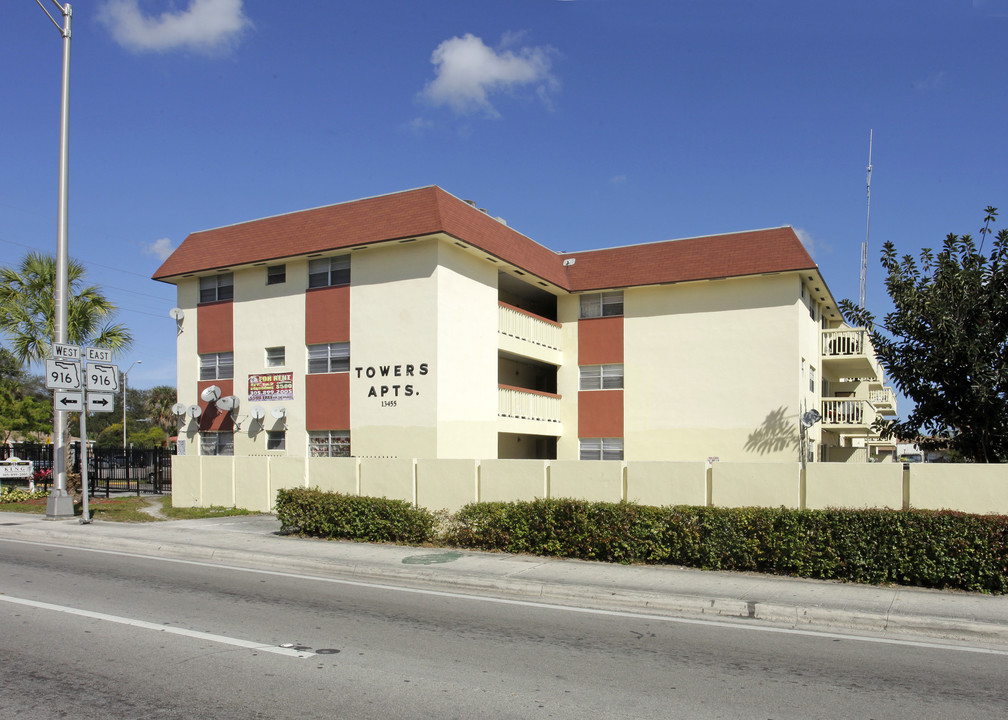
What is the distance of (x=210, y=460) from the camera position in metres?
21.8

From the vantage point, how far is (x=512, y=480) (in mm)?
15352

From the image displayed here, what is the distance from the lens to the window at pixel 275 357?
24.4 meters

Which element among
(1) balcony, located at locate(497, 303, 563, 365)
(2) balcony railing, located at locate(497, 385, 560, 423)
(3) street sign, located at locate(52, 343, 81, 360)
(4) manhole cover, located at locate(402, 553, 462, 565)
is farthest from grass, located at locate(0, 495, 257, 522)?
(1) balcony, located at locate(497, 303, 563, 365)

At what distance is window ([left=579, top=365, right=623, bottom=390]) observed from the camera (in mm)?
27125

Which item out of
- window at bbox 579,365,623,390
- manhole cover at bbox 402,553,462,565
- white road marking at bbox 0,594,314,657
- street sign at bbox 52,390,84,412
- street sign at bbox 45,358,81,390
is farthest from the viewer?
window at bbox 579,365,623,390

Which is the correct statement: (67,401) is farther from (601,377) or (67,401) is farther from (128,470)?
(601,377)

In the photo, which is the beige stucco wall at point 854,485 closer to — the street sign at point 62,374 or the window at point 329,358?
the window at point 329,358

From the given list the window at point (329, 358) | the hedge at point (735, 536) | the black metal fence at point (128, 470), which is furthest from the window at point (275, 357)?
the hedge at point (735, 536)

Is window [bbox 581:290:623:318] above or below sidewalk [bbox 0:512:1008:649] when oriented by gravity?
above

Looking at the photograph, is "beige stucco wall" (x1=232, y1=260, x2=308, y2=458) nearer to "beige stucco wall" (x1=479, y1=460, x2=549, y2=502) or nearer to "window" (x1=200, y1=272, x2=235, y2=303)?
"window" (x1=200, y1=272, x2=235, y2=303)

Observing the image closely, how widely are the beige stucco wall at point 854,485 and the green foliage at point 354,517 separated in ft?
21.4

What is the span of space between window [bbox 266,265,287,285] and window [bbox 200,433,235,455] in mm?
4989

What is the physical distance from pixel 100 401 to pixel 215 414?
7370 millimetres

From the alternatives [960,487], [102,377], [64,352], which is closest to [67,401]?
[102,377]
